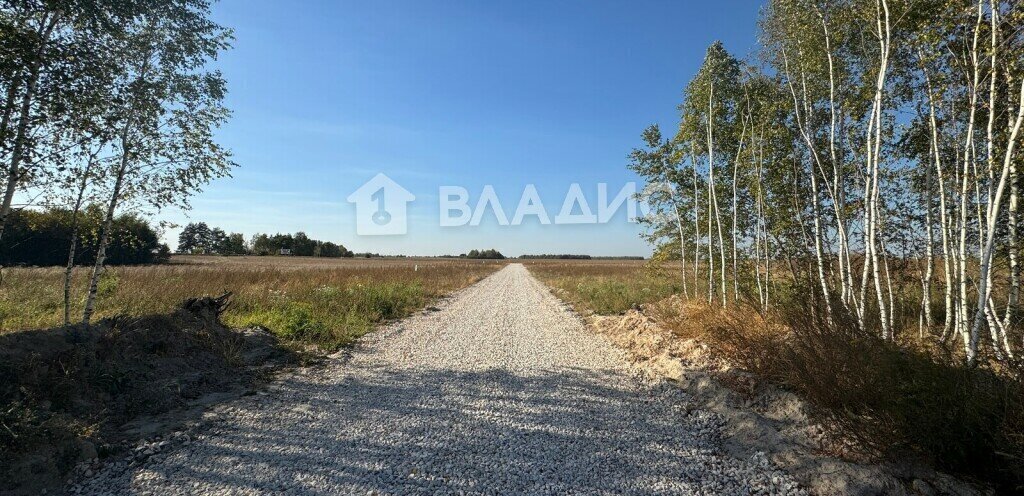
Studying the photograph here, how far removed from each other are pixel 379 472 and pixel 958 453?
4187 mm

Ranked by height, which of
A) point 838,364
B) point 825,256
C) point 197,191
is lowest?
point 838,364

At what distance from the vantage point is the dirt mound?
2.91 m

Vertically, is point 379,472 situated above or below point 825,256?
below

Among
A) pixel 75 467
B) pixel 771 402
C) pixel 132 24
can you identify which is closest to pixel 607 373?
pixel 771 402

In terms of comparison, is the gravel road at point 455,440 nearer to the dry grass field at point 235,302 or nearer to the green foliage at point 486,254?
the dry grass field at point 235,302

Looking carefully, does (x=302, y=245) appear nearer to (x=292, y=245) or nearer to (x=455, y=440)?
(x=292, y=245)

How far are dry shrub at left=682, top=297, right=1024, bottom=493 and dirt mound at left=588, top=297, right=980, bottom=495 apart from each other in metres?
0.18

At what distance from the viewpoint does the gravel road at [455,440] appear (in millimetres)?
3113

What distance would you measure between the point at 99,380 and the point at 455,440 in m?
4.07

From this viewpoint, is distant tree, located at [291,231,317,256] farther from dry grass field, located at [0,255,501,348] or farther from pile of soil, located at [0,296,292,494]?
pile of soil, located at [0,296,292,494]

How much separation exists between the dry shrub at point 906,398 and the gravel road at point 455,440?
92 centimetres

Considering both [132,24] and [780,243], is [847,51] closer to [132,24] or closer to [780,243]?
[780,243]

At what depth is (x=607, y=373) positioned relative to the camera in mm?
6395

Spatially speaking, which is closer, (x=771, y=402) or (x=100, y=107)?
(x=771, y=402)
